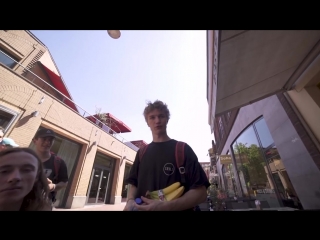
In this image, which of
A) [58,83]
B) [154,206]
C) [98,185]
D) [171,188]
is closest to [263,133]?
[171,188]

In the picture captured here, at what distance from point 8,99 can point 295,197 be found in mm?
11468

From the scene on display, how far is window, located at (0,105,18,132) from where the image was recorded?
19.2ft

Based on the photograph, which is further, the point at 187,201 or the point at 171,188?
the point at 171,188

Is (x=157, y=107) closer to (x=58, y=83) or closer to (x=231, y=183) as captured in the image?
(x=58, y=83)

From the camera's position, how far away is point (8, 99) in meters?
6.11

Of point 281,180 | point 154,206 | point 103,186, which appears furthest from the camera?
point 103,186

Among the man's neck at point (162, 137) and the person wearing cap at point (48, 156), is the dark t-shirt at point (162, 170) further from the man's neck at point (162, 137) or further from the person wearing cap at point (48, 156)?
the person wearing cap at point (48, 156)

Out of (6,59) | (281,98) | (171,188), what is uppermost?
(6,59)

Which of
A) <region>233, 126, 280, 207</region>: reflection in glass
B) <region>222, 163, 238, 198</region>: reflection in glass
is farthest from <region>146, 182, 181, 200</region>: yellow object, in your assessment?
<region>222, 163, 238, 198</region>: reflection in glass

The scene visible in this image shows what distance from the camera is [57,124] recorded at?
802 cm

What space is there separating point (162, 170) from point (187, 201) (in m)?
0.36

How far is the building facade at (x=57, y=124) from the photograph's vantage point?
6359 mm
